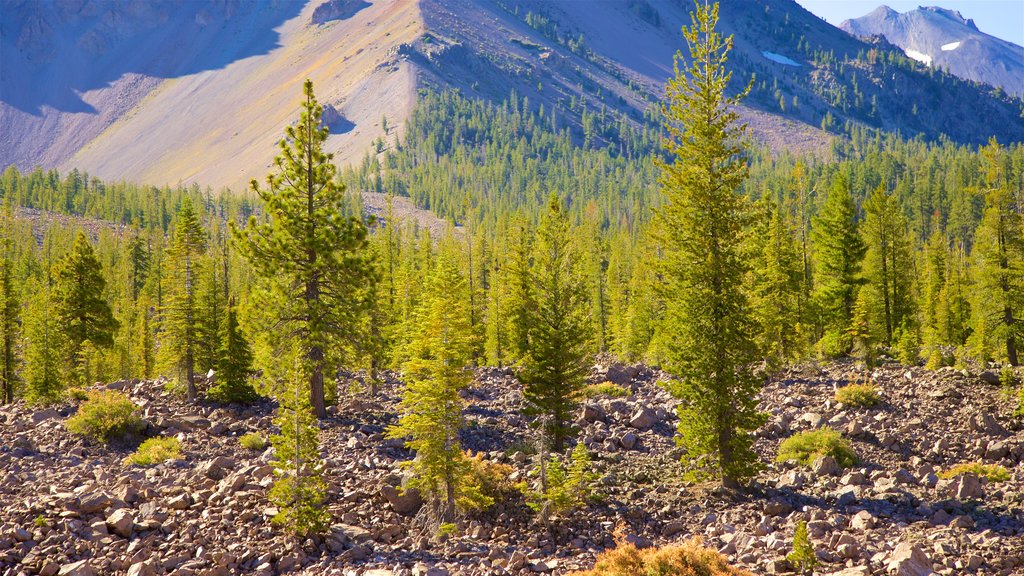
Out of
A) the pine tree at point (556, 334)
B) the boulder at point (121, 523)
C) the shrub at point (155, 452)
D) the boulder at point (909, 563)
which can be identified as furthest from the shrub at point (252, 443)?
the boulder at point (909, 563)

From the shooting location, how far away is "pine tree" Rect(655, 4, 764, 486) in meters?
17.6

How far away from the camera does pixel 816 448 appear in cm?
2034

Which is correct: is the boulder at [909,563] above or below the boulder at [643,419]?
below

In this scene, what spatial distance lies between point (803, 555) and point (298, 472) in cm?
957

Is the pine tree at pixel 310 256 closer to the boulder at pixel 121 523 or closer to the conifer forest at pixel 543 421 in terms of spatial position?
the conifer forest at pixel 543 421

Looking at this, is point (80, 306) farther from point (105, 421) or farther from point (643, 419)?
point (643, 419)

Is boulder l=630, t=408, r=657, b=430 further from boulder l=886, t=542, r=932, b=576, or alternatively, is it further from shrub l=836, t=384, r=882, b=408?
boulder l=886, t=542, r=932, b=576

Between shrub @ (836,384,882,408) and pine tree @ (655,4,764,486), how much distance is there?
10.3 m

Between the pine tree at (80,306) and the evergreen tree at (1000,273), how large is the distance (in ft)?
154

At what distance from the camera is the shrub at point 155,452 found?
19.1 metres

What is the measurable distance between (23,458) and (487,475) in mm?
12840

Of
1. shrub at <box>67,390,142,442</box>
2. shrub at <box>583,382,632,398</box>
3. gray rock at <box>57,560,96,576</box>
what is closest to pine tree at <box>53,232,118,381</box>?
shrub at <box>67,390,142,442</box>

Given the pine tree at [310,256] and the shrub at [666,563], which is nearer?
the shrub at [666,563]

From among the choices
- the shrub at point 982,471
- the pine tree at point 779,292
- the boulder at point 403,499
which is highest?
the pine tree at point 779,292
